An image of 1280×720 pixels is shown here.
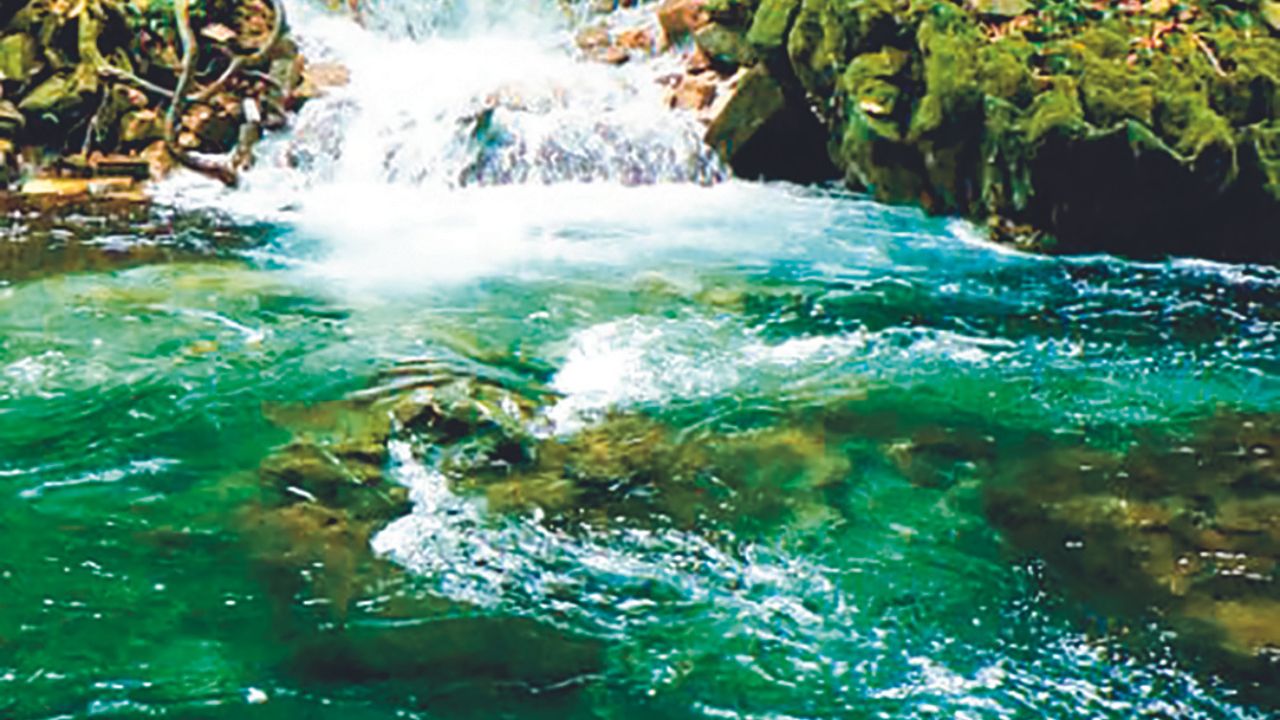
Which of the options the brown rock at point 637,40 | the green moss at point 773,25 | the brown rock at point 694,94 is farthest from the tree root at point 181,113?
the green moss at point 773,25

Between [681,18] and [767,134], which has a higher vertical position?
[681,18]

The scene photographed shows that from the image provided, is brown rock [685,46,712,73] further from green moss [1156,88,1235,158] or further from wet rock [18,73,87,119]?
wet rock [18,73,87,119]

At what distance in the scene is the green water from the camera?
326 cm

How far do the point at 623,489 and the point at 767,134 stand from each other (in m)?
7.78

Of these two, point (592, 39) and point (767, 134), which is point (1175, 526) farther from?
point (592, 39)

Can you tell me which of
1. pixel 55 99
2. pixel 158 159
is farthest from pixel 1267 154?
pixel 55 99

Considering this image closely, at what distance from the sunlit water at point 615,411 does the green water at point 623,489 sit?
0.02 meters

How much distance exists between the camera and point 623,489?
4.48m

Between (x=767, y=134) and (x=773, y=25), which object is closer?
(x=773, y=25)

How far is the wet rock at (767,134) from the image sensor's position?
11.4 metres

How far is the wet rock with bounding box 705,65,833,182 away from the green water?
3044mm

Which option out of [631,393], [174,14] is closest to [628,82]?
[174,14]

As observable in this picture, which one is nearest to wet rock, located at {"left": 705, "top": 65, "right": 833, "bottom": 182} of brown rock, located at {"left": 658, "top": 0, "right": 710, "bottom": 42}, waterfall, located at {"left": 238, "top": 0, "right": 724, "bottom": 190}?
waterfall, located at {"left": 238, "top": 0, "right": 724, "bottom": 190}

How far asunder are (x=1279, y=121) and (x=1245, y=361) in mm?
3159
